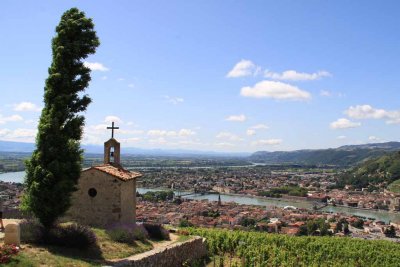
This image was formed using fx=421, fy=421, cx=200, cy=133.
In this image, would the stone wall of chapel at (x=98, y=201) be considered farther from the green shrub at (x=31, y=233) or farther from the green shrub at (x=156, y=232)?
the green shrub at (x=31, y=233)

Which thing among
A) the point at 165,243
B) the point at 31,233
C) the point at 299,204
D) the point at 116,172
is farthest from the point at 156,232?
the point at 299,204

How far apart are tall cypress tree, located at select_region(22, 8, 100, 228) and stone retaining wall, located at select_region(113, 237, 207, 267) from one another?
259cm

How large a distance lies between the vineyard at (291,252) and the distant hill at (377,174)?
413ft

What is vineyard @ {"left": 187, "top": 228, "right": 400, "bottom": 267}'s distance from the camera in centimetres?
1702

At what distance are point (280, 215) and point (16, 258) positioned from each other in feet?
244

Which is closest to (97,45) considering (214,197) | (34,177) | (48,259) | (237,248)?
(34,177)

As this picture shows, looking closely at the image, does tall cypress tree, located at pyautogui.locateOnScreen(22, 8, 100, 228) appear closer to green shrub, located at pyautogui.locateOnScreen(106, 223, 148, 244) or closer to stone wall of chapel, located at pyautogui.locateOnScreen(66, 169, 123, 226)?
green shrub, located at pyautogui.locateOnScreen(106, 223, 148, 244)

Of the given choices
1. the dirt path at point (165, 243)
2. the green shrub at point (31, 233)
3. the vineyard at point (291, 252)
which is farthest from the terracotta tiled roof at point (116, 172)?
the vineyard at point (291, 252)

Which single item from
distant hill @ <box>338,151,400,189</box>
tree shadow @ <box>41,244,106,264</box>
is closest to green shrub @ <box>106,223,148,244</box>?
tree shadow @ <box>41,244,106,264</box>

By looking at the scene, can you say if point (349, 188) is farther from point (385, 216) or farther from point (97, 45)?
point (97, 45)

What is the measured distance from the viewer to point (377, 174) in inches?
6171

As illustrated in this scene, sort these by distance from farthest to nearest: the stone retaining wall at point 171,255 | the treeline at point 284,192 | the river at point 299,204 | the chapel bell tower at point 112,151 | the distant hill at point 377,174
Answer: the distant hill at point 377,174, the treeline at point 284,192, the river at point 299,204, the chapel bell tower at point 112,151, the stone retaining wall at point 171,255

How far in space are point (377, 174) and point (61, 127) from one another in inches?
6353

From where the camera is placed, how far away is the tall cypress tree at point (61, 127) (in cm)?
1177
